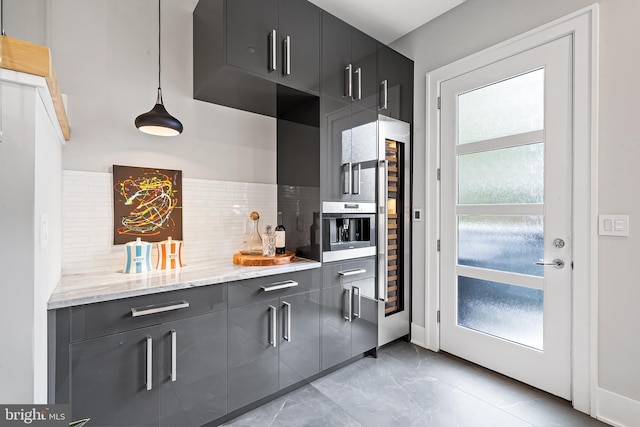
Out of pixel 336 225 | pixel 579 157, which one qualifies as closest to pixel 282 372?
pixel 336 225

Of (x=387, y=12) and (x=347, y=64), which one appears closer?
(x=347, y=64)

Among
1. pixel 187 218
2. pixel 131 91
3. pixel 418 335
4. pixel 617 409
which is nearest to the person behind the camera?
pixel 617 409

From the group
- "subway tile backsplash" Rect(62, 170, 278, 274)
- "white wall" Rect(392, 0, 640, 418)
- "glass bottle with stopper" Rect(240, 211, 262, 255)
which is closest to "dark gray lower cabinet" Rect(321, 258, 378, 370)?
"glass bottle with stopper" Rect(240, 211, 262, 255)

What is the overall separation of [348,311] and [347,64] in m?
1.99

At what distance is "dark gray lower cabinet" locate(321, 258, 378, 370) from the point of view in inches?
90.5

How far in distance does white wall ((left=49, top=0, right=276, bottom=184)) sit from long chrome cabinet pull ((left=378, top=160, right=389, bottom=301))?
118cm

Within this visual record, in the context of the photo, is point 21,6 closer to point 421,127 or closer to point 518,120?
point 421,127

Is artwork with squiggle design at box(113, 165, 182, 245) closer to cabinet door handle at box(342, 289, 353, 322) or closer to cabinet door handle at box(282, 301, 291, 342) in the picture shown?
cabinet door handle at box(282, 301, 291, 342)

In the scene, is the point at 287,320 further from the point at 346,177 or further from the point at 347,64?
the point at 347,64

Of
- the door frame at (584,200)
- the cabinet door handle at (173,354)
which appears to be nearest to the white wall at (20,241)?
the cabinet door handle at (173,354)

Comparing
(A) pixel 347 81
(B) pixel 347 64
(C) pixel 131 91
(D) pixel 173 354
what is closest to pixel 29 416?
(D) pixel 173 354

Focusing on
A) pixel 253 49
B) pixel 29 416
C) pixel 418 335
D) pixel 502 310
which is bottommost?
pixel 418 335

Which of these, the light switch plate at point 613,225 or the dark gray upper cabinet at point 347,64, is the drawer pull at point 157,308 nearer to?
the dark gray upper cabinet at point 347,64

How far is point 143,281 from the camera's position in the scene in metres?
A: 1.63
